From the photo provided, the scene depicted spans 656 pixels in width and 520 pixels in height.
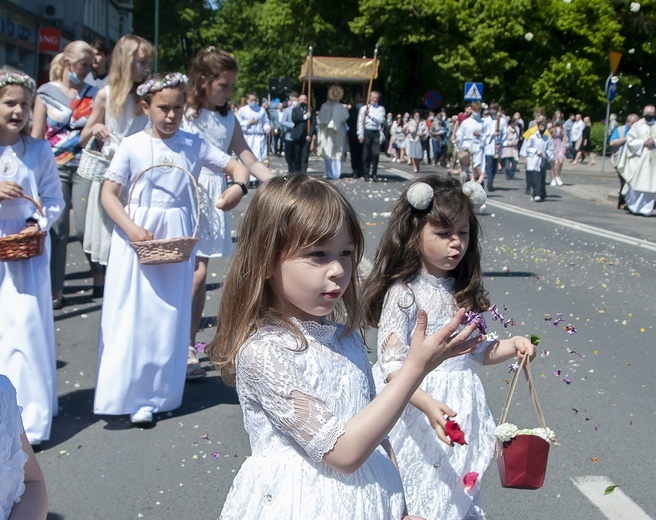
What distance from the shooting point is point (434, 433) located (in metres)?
3.58

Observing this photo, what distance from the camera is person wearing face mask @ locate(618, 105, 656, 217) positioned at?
18844mm

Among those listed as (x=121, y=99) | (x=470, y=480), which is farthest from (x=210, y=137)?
(x=470, y=480)

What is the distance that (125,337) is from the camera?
5543mm

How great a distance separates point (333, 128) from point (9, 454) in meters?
23.6

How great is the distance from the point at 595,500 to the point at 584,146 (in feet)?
125

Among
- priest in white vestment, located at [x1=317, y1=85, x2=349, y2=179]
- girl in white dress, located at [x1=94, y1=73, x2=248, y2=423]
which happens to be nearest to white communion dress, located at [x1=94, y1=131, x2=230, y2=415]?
girl in white dress, located at [x1=94, y1=73, x2=248, y2=423]

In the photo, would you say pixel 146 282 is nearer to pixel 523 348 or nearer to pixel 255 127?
pixel 523 348

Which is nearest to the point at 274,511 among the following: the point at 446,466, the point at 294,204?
the point at 294,204

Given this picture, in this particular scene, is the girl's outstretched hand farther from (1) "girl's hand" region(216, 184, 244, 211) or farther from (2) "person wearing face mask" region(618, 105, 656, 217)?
(2) "person wearing face mask" region(618, 105, 656, 217)

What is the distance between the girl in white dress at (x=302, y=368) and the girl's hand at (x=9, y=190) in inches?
114

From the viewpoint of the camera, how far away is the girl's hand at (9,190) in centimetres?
503

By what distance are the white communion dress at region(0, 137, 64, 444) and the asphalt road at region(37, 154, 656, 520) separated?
0.31 m

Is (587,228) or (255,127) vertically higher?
(255,127)

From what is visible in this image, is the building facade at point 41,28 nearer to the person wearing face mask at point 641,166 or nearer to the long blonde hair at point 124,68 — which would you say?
the person wearing face mask at point 641,166
